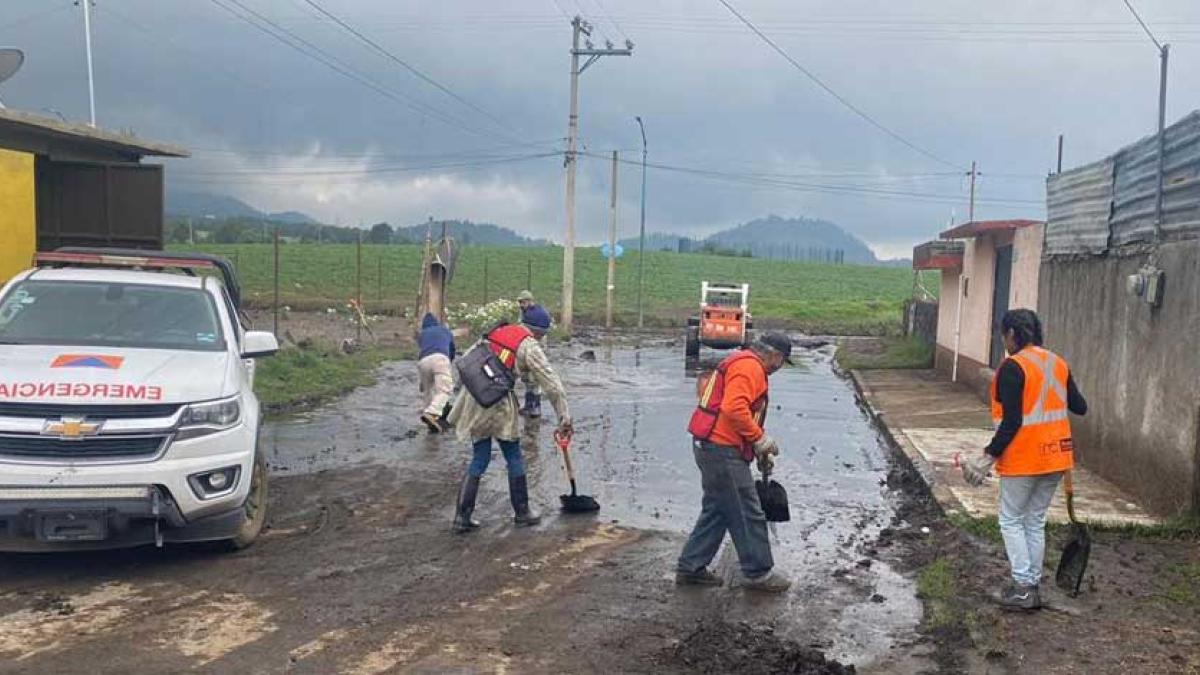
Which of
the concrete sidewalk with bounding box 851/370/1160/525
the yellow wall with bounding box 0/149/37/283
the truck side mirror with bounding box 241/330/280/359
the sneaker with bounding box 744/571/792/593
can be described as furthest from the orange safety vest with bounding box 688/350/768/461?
the yellow wall with bounding box 0/149/37/283

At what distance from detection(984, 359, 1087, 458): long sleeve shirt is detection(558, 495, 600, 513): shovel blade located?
363cm

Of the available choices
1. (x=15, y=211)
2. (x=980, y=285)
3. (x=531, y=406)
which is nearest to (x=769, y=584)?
(x=531, y=406)

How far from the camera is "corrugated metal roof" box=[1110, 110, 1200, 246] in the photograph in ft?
27.5

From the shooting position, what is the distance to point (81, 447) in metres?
6.09

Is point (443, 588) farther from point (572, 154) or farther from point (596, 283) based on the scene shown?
point (596, 283)

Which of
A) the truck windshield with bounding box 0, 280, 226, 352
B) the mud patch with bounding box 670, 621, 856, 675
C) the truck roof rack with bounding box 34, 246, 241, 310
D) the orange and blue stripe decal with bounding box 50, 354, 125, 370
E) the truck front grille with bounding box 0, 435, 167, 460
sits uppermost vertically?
the truck roof rack with bounding box 34, 246, 241, 310

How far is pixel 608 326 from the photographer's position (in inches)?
1501

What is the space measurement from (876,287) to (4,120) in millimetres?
69609

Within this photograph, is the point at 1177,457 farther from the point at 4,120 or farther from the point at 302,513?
the point at 4,120

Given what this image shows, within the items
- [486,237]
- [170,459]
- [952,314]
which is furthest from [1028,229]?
[486,237]

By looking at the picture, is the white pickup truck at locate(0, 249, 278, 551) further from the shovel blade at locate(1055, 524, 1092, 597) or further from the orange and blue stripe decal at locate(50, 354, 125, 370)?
the shovel blade at locate(1055, 524, 1092, 597)

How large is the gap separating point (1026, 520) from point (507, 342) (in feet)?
12.7

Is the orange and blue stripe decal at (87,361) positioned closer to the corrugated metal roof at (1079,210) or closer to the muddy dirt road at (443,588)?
the muddy dirt road at (443,588)

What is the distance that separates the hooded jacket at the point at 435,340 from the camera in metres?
13.0
